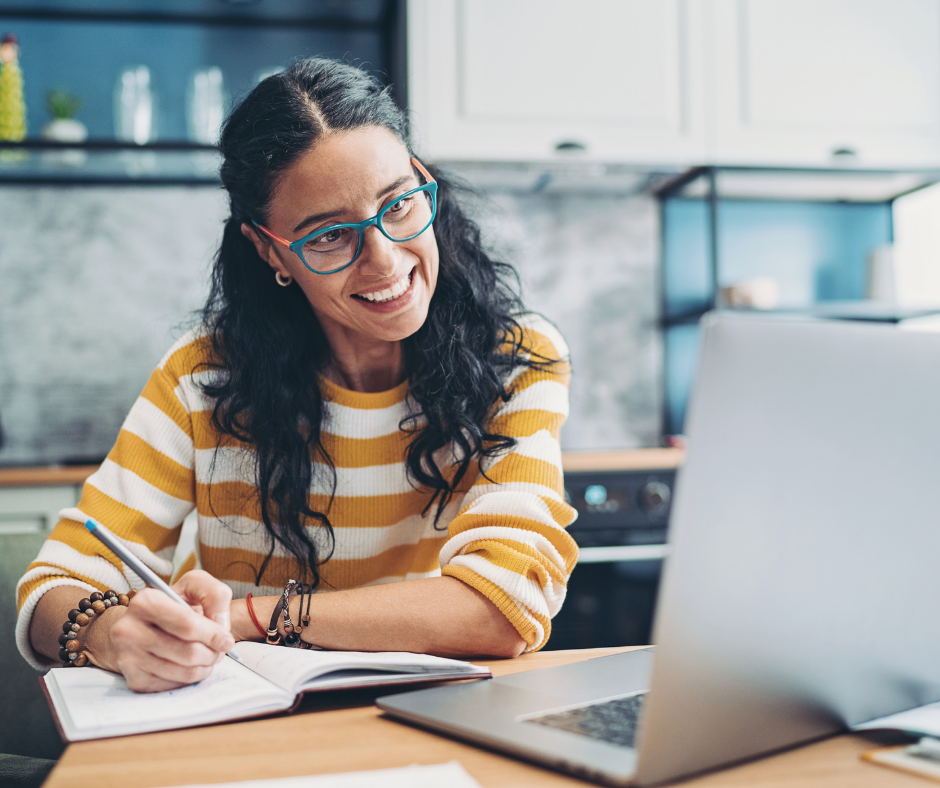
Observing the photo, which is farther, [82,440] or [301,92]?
[82,440]

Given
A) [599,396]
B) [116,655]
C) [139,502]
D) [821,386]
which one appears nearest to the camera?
[821,386]

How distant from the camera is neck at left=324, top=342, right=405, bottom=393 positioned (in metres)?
1.24

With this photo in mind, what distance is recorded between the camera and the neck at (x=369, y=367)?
1240 mm

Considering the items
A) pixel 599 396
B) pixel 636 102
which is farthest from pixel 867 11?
pixel 599 396

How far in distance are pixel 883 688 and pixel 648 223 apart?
7.57ft

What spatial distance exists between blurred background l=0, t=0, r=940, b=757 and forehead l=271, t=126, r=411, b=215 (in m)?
1.16

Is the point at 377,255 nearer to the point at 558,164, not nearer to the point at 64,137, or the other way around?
the point at 558,164

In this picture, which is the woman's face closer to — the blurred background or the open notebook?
the open notebook

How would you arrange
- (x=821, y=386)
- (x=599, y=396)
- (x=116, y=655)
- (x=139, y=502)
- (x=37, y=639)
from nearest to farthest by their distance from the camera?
(x=821, y=386)
(x=116, y=655)
(x=37, y=639)
(x=139, y=502)
(x=599, y=396)

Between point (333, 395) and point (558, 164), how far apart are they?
136 centimetres

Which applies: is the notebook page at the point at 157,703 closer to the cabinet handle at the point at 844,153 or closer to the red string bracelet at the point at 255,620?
the red string bracelet at the point at 255,620

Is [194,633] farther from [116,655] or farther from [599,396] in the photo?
[599,396]

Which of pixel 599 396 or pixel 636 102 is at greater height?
pixel 636 102

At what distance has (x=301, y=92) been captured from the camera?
3.52ft
